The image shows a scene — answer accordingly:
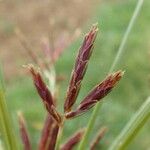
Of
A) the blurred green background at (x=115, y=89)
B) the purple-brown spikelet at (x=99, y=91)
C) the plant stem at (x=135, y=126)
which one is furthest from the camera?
the blurred green background at (x=115, y=89)

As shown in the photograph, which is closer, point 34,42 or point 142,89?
point 142,89

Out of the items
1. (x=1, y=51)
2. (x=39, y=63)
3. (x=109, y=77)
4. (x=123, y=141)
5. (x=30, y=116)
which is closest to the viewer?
(x=109, y=77)

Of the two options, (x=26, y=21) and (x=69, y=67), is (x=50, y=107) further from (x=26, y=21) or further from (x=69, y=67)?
(x=26, y=21)

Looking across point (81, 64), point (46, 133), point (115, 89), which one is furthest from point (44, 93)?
point (115, 89)

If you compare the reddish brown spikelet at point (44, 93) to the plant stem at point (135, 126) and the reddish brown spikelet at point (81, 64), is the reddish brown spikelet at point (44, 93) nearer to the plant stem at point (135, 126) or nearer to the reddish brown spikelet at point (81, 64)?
the reddish brown spikelet at point (81, 64)

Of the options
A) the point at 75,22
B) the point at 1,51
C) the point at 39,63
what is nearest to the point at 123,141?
the point at 39,63

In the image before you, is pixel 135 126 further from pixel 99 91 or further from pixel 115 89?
pixel 115 89

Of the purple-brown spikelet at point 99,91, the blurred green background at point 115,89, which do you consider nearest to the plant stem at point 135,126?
the purple-brown spikelet at point 99,91

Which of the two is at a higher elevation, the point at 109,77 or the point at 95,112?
the point at 109,77
